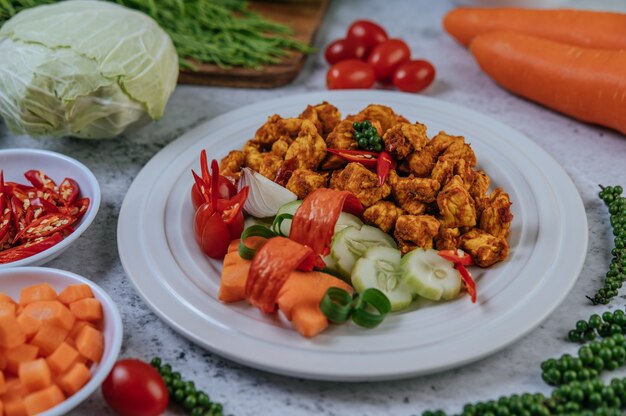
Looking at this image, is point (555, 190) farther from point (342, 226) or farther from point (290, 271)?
point (290, 271)

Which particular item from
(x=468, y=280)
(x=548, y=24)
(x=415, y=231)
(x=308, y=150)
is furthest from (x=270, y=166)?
(x=548, y=24)

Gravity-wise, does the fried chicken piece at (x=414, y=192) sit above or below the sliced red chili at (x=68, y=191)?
above

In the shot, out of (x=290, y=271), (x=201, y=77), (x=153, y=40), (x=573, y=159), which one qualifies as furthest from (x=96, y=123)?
(x=573, y=159)

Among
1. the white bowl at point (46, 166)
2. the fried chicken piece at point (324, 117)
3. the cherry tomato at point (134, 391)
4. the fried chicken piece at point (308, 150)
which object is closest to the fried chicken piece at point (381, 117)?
the fried chicken piece at point (324, 117)

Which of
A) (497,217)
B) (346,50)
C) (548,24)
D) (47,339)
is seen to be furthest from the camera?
(346,50)

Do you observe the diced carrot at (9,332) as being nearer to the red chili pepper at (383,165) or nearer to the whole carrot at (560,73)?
the red chili pepper at (383,165)

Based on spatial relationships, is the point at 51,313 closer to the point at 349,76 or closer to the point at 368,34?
the point at 349,76
